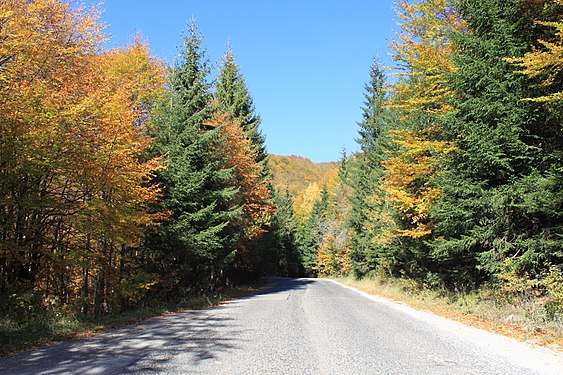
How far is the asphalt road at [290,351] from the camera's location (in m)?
5.64

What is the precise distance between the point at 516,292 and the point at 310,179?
103 metres

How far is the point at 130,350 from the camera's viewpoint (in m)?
Result: 6.83

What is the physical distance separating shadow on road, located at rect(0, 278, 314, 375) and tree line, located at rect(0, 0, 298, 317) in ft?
10.7

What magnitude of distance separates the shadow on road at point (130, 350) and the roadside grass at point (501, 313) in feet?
20.3

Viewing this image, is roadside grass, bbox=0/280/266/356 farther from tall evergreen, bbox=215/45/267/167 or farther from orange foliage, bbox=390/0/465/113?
tall evergreen, bbox=215/45/267/167

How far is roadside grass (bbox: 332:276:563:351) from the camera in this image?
26.6 ft

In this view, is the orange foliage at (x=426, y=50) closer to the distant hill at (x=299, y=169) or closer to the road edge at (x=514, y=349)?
the road edge at (x=514, y=349)

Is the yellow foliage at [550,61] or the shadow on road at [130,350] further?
the yellow foliage at [550,61]

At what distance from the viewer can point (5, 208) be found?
10523mm

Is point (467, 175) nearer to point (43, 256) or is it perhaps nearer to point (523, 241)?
point (523, 241)

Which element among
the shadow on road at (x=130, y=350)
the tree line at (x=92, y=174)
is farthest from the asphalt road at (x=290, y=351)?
the tree line at (x=92, y=174)

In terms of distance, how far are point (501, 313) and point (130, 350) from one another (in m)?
9.23

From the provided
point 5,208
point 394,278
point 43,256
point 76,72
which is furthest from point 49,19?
point 394,278

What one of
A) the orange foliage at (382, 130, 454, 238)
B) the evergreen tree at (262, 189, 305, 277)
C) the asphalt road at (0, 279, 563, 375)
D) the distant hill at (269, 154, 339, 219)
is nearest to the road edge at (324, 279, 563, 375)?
the asphalt road at (0, 279, 563, 375)
